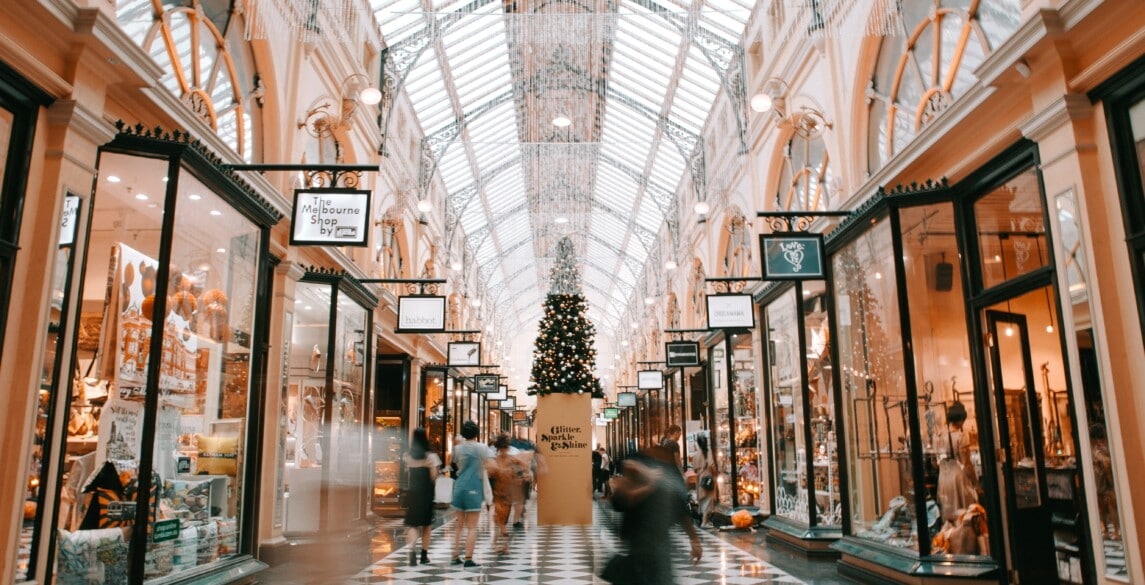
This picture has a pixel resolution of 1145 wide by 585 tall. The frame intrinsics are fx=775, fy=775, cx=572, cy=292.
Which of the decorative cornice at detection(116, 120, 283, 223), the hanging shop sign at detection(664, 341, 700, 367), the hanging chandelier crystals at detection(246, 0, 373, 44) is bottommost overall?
the hanging shop sign at detection(664, 341, 700, 367)

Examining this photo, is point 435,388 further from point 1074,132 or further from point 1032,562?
point 1074,132

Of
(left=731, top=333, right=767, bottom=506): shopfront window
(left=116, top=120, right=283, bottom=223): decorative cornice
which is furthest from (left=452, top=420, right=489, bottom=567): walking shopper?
(left=731, top=333, right=767, bottom=506): shopfront window

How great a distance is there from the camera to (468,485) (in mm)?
8445

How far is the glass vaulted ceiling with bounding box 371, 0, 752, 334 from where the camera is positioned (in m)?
12.8

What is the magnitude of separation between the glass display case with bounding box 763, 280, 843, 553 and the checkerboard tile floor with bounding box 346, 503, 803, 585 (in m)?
0.90

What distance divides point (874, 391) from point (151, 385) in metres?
6.13

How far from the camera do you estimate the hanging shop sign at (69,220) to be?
4.48 metres

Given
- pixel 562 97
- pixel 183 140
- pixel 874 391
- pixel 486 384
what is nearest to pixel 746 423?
pixel 874 391

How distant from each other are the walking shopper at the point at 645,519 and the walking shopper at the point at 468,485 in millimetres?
4502

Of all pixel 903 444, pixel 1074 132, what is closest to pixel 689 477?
pixel 903 444

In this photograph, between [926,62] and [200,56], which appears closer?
[200,56]

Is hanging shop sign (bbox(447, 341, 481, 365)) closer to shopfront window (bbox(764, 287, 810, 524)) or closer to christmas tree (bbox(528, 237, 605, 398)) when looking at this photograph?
christmas tree (bbox(528, 237, 605, 398))

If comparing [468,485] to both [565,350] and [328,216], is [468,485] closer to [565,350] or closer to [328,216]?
[328,216]

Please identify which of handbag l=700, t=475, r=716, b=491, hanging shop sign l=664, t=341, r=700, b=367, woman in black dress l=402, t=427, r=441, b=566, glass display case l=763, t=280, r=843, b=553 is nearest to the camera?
woman in black dress l=402, t=427, r=441, b=566
